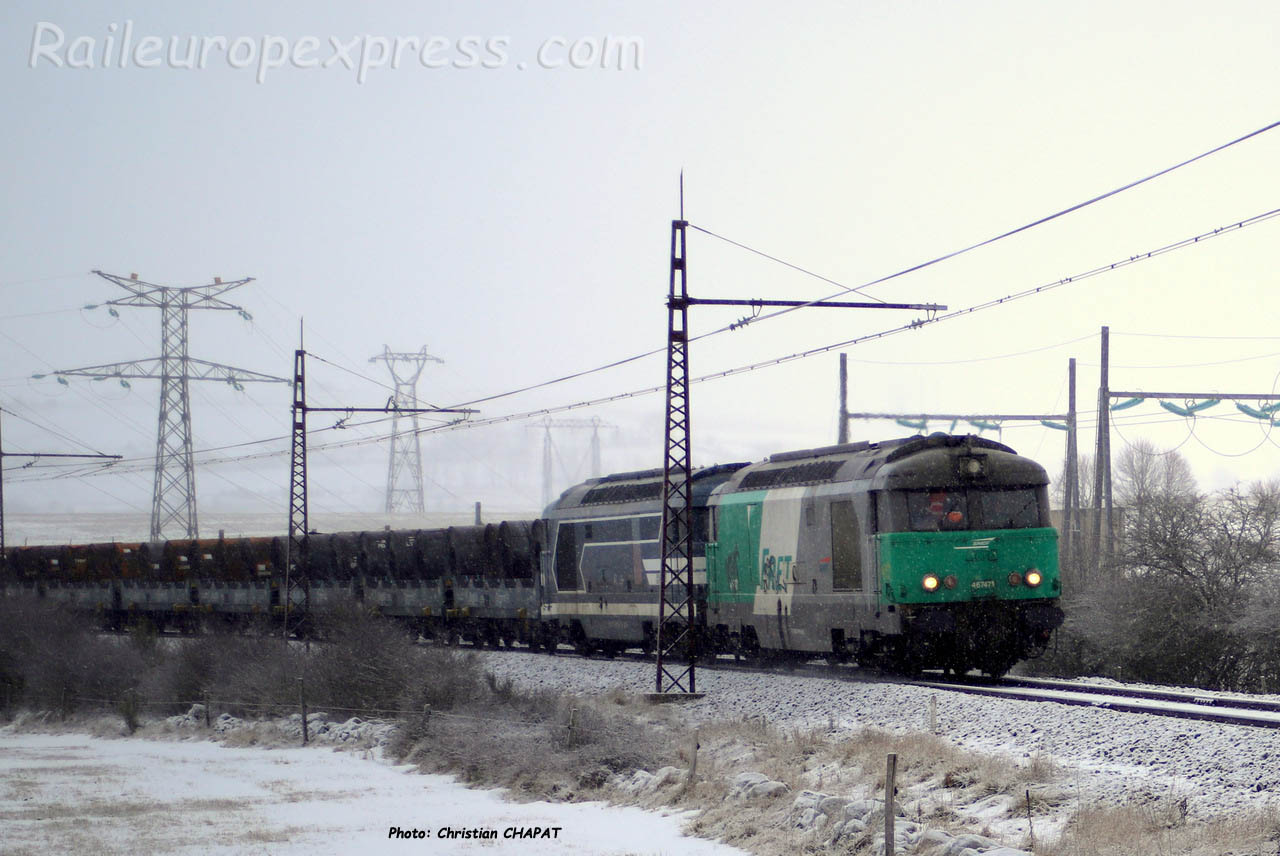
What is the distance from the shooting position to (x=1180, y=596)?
2967cm

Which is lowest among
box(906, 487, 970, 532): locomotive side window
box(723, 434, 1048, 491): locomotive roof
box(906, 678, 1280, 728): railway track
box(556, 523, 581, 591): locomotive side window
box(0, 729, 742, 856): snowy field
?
box(0, 729, 742, 856): snowy field

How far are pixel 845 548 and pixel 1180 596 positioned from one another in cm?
1105

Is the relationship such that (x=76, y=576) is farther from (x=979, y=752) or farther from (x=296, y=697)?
(x=979, y=752)

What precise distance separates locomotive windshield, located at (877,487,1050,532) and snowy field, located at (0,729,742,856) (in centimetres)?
Result: 632

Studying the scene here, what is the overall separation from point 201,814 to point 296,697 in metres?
11.6

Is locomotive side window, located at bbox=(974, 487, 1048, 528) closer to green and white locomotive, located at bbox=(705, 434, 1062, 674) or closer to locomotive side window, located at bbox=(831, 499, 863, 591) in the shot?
green and white locomotive, located at bbox=(705, 434, 1062, 674)

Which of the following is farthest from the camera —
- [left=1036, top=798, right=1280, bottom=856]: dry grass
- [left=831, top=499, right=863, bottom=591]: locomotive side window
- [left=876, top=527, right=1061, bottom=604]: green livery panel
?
[left=831, top=499, right=863, bottom=591]: locomotive side window

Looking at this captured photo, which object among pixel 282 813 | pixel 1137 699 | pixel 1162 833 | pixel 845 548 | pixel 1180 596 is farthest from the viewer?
pixel 1180 596

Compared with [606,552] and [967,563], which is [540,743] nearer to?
[967,563]

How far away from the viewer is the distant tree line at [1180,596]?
94.1 feet

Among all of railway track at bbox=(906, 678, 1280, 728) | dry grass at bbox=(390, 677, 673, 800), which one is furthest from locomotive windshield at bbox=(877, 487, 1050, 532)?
dry grass at bbox=(390, 677, 673, 800)

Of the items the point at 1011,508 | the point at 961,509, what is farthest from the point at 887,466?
the point at 1011,508

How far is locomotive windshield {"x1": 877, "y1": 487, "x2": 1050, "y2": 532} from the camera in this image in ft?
69.8

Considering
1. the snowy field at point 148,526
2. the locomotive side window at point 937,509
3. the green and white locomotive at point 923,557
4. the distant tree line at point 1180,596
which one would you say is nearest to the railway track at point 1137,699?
the green and white locomotive at point 923,557
